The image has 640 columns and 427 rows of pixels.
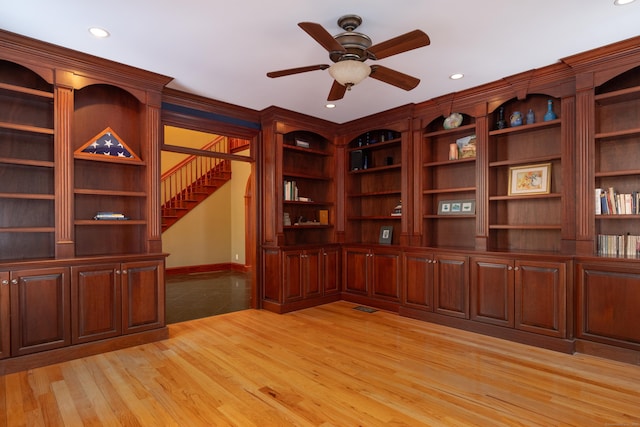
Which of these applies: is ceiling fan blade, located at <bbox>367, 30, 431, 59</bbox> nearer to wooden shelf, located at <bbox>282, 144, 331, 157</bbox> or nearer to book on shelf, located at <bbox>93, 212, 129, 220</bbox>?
wooden shelf, located at <bbox>282, 144, 331, 157</bbox>

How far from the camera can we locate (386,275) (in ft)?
16.5

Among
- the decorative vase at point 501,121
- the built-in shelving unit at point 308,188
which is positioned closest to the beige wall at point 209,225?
the built-in shelving unit at point 308,188

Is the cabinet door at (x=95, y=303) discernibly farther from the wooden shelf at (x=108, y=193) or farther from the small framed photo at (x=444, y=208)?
the small framed photo at (x=444, y=208)

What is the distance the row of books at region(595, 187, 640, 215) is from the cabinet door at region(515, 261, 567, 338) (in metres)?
0.64

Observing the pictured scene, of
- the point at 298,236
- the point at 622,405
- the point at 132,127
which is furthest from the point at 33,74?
the point at 622,405

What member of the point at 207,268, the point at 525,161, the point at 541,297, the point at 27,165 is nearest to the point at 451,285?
the point at 541,297

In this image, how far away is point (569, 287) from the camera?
343 centimetres

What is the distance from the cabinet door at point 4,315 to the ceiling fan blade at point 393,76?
11.2ft

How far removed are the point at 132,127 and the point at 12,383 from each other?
8.52 feet

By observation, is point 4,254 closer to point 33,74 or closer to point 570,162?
point 33,74

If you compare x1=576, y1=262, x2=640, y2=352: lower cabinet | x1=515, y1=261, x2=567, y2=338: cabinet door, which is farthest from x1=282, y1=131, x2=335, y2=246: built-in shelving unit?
x1=576, y1=262, x2=640, y2=352: lower cabinet

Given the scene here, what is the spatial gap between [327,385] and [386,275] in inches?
97.5

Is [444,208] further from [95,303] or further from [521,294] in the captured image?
[95,303]

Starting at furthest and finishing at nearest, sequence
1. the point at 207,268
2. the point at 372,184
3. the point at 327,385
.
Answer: the point at 207,268 → the point at 372,184 → the point at 327,385
